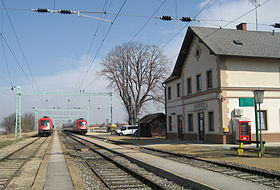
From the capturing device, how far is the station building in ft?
73.7

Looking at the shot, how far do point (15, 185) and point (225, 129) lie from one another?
1620cm

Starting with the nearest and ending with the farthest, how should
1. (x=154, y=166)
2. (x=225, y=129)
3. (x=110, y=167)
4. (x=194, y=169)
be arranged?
(x=194, y=169) → (x=154, y=166) → (x=110, y=167) → (x=225, y=129)

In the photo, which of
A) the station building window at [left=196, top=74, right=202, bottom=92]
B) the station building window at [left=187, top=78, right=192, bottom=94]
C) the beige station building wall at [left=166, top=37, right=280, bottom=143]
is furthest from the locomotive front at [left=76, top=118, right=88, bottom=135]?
the station building window at [left=196, top=74, right=202, bottom=92]

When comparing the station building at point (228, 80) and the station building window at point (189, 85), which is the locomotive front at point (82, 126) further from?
the station building window at point (189, 85)

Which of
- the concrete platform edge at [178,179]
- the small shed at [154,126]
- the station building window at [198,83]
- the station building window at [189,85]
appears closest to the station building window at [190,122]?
the station building window at [189,85]

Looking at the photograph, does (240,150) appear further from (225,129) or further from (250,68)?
(250,68)

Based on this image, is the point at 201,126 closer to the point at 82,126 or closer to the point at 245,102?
the point at 245,102

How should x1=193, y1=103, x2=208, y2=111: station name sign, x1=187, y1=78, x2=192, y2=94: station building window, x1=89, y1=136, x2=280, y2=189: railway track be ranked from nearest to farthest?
x1=89, y1=136, x2=280, y2=189: railway track
x1=193, y1=103, x2=208, y2=111: station name sign
x1=187, y1=78, x2=192, y2=94: station building window

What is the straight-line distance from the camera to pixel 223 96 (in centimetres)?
2238

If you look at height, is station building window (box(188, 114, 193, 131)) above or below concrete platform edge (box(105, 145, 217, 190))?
above

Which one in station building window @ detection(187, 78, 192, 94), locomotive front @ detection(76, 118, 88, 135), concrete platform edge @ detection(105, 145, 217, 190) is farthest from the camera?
locomotive front @ detection(76, 118, 88, 135)

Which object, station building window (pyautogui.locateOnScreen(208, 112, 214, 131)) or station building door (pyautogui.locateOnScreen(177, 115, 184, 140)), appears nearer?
station building window (pyautogui.locateOnScreen(208, 112, 214, 131))

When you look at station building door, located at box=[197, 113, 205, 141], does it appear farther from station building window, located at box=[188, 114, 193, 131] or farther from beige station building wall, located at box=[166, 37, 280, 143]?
station building window, located at box=[188, 114, 193, 131]

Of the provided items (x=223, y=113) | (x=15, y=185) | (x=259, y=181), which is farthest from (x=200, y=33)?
(x=15, y=185)
